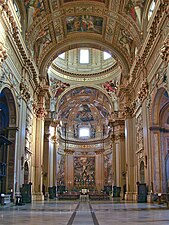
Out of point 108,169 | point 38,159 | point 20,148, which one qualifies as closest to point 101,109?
point 108,169

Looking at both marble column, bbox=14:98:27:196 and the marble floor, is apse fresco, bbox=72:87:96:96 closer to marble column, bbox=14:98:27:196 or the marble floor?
marble column, bbox=14:98:27:196

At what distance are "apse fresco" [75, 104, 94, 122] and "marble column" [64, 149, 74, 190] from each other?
18.2 ft

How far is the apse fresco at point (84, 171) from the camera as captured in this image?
153ft

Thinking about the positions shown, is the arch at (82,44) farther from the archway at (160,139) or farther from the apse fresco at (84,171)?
the apse fresco at (84,171)

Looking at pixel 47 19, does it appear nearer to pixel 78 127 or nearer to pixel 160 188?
pixel 160 188

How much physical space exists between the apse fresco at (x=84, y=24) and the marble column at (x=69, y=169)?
78.6 ft

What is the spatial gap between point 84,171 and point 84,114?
8667 mm

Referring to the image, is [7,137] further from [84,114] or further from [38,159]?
[84,114]

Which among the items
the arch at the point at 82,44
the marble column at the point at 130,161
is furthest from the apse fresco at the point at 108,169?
the arch at the point at 82,44

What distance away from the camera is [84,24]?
2545cm

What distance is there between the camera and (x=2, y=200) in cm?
1555

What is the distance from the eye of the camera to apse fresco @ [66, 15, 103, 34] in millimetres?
24594

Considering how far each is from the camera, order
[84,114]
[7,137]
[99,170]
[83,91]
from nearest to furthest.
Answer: [7,137] → [83,91] → [99,170] → [84,114]

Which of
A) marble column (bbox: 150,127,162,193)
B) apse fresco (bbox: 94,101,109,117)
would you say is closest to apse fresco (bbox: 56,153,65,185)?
apse fresco (bbox: 94,101,109,117)
